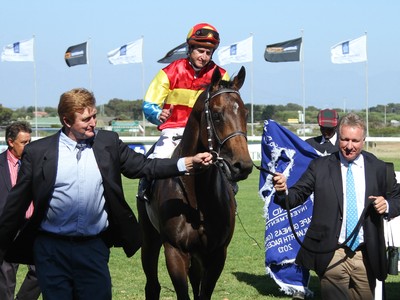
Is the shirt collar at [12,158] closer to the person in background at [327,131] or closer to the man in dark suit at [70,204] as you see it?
the man in dark suit at [70,204]

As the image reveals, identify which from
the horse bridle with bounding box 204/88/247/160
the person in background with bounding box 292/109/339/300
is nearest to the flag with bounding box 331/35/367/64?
the person in background with bounding box 292/109/339/300

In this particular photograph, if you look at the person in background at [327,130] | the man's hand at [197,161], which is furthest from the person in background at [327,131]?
the man's hand at [197,161]

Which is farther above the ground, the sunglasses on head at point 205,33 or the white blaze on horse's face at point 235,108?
the sunglasses on head at point 205,33

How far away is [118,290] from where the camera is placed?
32.1ft

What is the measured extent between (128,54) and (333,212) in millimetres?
41717

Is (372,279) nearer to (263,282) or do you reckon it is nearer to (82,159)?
(82,159)

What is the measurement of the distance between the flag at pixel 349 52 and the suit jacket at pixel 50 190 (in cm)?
3818

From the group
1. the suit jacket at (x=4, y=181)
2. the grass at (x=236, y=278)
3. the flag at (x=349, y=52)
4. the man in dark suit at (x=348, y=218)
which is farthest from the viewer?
the flag at (x=349, y=52)

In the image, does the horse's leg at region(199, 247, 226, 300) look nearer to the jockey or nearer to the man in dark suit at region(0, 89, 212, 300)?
the jockey

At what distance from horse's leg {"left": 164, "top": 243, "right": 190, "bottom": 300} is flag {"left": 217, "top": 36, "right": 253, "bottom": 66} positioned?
129 ft

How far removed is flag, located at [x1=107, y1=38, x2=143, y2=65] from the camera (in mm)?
46438

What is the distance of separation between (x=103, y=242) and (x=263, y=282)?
5183 millimetres

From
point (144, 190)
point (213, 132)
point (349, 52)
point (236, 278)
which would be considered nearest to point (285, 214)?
point (236, 278)

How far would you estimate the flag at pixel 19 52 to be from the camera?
45.2 meters
